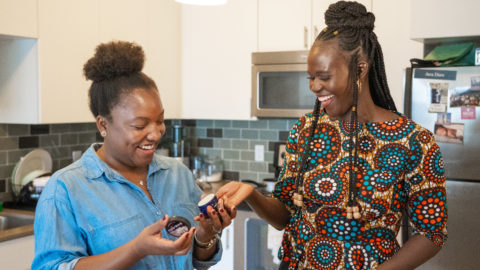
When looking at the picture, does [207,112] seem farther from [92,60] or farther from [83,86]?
[92,60]

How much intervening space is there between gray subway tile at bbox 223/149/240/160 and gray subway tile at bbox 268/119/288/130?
0.35 metres

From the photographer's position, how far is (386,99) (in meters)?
1.58

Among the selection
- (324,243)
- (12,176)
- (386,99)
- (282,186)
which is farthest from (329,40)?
(12,176)

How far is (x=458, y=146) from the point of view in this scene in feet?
8.16

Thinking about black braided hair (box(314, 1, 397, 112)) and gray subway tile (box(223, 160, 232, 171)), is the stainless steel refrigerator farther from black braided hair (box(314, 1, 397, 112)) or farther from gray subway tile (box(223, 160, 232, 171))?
gray subway tile (box(223, 160, 232, 171))

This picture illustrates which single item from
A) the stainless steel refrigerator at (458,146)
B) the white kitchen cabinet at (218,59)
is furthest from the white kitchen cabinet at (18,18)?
the stainless steel refrigerator at (458,146)

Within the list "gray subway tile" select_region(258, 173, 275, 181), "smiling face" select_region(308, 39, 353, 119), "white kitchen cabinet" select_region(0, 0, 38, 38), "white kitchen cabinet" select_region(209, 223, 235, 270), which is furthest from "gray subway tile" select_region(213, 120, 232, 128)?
"smiling face" select_region(308, 39, 353, 119)

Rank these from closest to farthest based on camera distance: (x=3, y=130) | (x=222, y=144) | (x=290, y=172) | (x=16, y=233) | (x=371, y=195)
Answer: (x=371, y=195), (x=290, y=172), (x=16, y=233), (x=3, y=130), (x=222, y=144)

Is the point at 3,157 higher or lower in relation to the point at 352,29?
lower

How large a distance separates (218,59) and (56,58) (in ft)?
3.87

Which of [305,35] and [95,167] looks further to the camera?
[305,35]

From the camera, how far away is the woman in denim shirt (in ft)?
3.98

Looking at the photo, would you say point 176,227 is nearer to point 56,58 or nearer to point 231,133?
point 56,58

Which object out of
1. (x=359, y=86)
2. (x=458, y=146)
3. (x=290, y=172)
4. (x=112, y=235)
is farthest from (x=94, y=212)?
(x=458, y=146)
